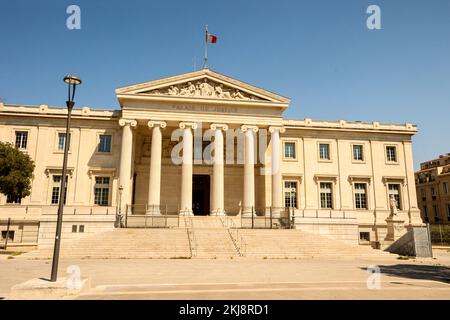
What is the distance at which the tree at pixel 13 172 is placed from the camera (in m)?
26.4

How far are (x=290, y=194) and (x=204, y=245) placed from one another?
681 inches

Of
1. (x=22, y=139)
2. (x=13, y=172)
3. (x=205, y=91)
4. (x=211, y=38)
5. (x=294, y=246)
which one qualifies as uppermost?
(x=211, y=38)

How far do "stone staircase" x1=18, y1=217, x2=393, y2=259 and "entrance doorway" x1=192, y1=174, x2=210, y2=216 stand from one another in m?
10.8

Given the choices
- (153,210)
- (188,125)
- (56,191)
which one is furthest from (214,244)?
(56,191)

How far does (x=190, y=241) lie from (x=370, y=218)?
22984 mm

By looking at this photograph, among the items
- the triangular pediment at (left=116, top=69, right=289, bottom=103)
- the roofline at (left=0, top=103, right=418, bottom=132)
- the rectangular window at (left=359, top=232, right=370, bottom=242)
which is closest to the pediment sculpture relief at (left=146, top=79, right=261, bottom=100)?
the triangular pediment at (left=116, top=69, right=289, bottom=103)

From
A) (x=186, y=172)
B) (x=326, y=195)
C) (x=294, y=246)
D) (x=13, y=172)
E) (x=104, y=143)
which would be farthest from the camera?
(x=326, y=195)

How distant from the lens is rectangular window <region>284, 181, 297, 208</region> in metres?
39.3

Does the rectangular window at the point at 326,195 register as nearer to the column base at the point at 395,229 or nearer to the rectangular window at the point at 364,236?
the rectangular window at the point at 364,236

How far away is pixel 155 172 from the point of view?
33.0m

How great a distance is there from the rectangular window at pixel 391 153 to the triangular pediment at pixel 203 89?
49.5 feet

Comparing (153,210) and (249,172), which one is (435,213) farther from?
(153,210)

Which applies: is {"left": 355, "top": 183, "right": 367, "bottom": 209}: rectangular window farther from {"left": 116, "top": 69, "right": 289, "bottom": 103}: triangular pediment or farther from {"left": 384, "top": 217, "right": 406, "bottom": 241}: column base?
{"left": 116, "top": 69, "right": 289, "bottom": 103}: triangular pediment

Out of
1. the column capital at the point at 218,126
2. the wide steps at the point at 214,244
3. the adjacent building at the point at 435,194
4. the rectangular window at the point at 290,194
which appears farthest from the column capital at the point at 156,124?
the adjacent building at the point at 435,194
